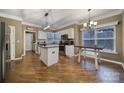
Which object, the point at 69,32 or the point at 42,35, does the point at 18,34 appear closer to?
the point at 42,35

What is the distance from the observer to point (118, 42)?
1470 millimetres

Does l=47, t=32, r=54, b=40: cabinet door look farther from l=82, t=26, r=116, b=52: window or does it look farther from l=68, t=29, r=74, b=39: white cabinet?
l=82, t=26, r=116, b=52: window

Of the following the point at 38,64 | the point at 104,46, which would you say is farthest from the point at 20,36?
the point at 104,46

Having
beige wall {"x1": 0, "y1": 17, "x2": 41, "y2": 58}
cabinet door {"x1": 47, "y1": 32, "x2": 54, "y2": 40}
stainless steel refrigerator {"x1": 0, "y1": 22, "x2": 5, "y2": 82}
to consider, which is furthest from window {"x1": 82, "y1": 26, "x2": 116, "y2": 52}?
stainless steel refrigerator {"x1": 0, "y1": 22, "x2": 5, "y2": 82}

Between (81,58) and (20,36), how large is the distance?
1018 millimetres

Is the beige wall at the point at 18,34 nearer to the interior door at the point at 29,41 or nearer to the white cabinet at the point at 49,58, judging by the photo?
the interior door at the point at 29,41

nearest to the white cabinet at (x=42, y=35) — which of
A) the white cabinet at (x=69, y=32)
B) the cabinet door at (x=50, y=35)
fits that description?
the cabinet door at (x=50, y=35)

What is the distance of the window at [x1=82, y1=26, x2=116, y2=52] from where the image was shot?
1.50 m

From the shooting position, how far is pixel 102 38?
1.60 m

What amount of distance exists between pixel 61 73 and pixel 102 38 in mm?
812

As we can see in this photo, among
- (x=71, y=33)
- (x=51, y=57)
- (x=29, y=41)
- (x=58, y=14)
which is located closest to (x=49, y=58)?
(x=51, y=57)

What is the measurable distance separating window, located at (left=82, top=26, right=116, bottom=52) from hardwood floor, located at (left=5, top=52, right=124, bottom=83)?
26 cm

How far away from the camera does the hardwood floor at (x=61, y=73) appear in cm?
153
